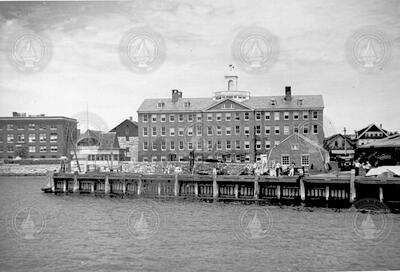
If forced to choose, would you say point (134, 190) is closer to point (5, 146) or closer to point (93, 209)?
point (93, 209)

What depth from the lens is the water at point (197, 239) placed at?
14961 mm

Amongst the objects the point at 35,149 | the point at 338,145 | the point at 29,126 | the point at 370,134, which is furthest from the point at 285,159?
the point at 338,145

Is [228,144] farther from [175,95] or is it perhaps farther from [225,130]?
[175,95]

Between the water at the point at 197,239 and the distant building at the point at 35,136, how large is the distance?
1717cm

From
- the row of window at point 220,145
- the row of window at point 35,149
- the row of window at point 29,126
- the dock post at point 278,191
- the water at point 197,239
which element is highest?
the row of window at point 29,126

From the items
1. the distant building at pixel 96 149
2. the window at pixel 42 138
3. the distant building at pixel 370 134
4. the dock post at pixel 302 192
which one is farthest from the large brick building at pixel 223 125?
the dock post at pixel 302 192

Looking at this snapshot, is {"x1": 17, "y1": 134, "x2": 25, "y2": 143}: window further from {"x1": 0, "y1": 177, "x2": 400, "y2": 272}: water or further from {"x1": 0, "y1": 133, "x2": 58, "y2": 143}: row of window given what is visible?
{"x1": 0, "y1": 177, "x2": 400, "y2": 272}: water

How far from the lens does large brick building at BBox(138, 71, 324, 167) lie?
161 feet

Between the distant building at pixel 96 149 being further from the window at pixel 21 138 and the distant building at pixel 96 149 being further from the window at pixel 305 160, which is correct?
the window at pixel 305 160

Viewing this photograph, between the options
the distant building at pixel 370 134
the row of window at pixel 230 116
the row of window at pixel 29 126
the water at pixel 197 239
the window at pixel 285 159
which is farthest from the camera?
the distant building at pixel 370 134

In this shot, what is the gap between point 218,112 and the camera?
51094 mm

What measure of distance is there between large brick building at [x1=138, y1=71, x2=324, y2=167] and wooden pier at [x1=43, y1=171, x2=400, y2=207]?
56.8ft

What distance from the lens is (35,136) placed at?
46.3 meters

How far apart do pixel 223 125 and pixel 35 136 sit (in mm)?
17957
